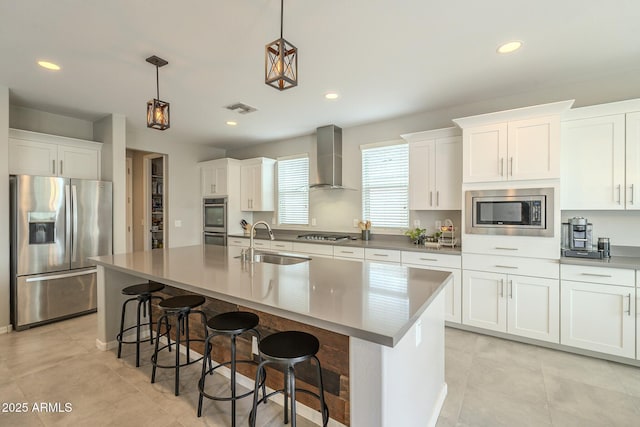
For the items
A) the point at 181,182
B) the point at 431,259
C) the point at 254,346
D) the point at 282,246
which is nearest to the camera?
the point at 254,346

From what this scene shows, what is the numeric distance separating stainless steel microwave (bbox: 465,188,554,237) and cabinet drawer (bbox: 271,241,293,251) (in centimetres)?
249

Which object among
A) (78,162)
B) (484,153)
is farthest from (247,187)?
(484,153)

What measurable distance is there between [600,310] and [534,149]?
154cm

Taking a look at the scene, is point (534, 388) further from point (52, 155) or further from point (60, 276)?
point (52, 155)

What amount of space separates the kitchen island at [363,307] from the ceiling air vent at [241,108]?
198 cm

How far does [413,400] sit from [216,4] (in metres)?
2.56

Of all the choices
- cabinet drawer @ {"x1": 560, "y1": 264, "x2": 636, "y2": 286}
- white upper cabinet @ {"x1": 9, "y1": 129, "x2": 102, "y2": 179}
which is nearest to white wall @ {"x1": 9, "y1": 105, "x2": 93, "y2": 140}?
white upper cabinet @ {"x1": 9, "y1": 129, "x2": 102, "y2": 179}

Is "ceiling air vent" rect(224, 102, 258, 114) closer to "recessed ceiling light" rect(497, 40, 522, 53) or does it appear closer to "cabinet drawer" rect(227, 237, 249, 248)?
"cabinet drawer" rect(227, 237, 249, 248)

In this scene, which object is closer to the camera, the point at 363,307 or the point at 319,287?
the point at 363,307

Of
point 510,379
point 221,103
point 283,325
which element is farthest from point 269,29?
point 510,379

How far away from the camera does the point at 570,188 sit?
2869mm

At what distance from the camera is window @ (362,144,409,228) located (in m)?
4.19

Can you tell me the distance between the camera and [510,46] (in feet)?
7.61

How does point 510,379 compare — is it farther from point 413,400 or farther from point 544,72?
point 544,72
